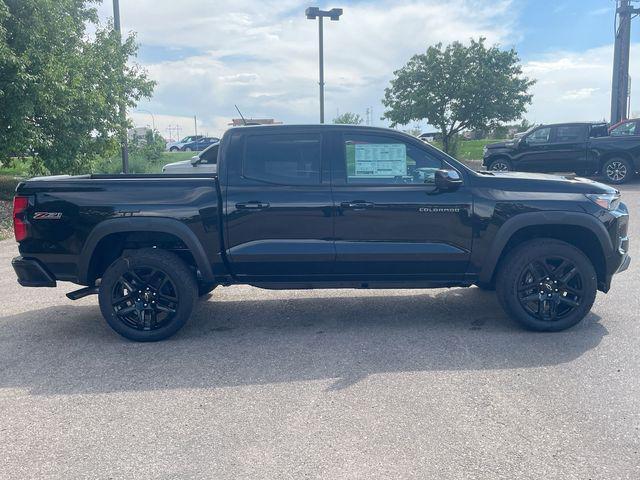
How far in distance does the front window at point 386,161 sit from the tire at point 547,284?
1.10 meters

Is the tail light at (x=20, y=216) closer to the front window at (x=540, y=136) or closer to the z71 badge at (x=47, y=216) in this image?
the z71 badge at (x=47, y=216)

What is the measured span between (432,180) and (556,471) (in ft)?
9.13

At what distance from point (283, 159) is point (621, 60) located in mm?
22923

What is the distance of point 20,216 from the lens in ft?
17.1

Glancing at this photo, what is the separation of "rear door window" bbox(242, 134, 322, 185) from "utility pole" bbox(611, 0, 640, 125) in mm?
22667

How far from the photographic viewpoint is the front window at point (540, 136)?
18.1 metres

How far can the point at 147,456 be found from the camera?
3.37 meters

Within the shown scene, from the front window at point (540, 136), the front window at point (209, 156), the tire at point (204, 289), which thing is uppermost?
the front window at point (540, 136)

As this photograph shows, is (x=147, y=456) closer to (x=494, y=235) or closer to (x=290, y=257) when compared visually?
(x=290, y=257)

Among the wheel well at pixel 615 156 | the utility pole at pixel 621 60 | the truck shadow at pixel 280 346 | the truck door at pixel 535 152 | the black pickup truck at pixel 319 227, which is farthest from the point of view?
the utility pole at pixel 621 60

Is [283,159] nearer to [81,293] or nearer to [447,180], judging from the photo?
[447,180]

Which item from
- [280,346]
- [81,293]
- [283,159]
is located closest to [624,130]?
[283,159]

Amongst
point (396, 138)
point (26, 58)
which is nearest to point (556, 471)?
point (396, 138)

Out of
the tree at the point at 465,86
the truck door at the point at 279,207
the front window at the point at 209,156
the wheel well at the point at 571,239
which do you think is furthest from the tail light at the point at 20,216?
the tree at the point at 465,86
